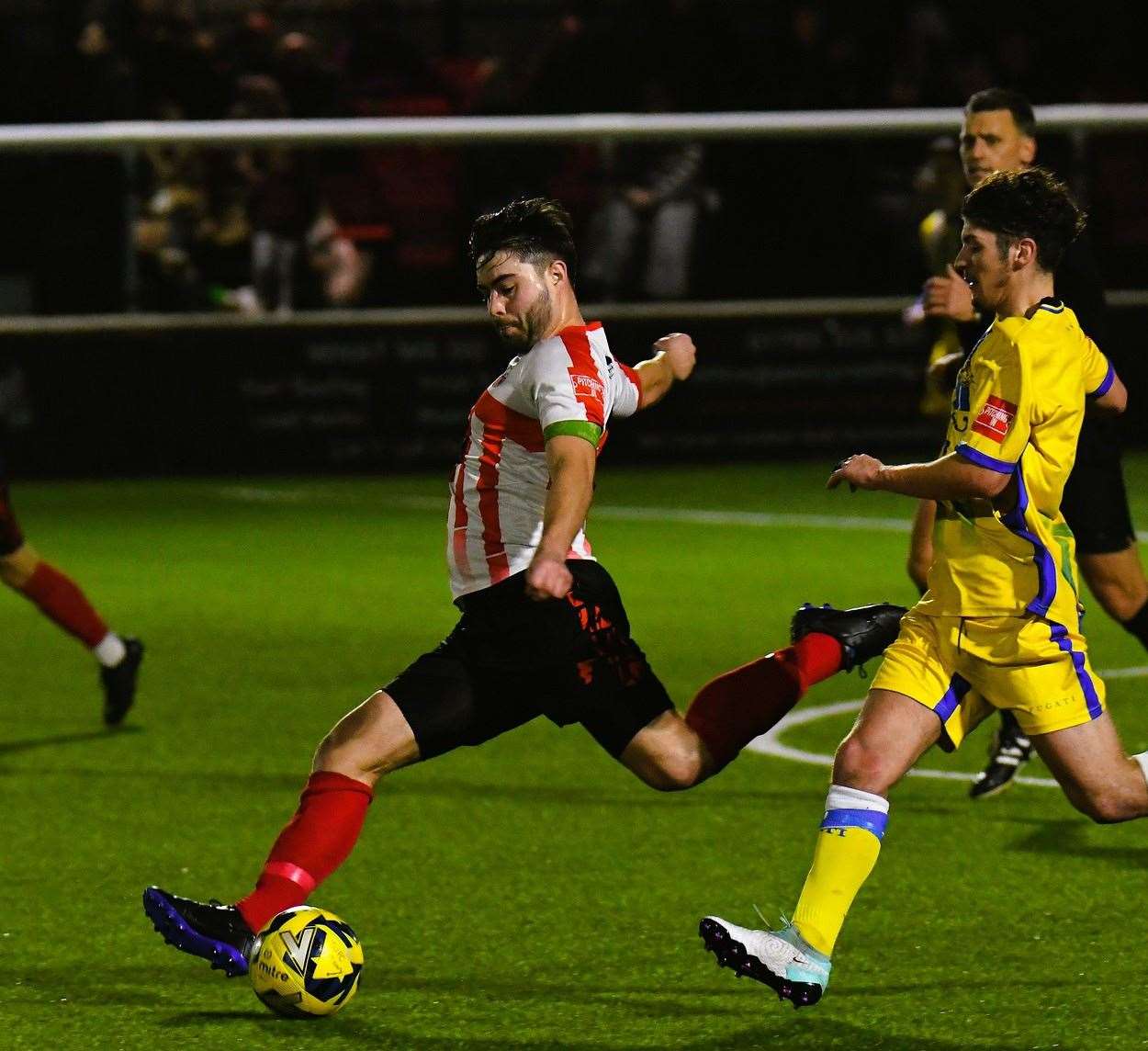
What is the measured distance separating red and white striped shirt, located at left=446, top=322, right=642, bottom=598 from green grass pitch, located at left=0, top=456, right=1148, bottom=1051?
93 cm

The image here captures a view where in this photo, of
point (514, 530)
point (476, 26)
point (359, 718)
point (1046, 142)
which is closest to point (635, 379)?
point (514, 530)

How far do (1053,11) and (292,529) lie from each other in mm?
9328

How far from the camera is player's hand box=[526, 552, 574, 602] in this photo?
4.63 metres

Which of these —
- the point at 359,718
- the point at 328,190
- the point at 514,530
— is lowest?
the point at 328,190

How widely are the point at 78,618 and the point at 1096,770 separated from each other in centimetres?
464

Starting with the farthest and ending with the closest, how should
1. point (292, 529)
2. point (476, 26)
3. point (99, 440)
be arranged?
1. point (476, 26)
2. point (99, 440)
3. point (292, 529)

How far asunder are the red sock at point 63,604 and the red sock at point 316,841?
11.9 ft

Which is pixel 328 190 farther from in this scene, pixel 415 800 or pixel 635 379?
pixel 635 379

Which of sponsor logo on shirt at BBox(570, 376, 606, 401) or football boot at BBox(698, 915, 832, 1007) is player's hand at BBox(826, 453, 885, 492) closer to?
sponsor logo on shirt at BBox(570, 376, 606, 401)

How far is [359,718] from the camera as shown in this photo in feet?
16.9

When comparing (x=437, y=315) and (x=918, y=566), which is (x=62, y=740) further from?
(x=437, y=315)

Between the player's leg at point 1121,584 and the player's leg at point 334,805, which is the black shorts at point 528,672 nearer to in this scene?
the player's leg at point 334,805

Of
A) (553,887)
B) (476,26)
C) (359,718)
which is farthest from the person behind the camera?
(476,26)

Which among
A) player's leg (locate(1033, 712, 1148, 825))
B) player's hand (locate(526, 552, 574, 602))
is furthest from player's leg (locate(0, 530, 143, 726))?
player's leg (locate(1033, 712, 1148, 825))
